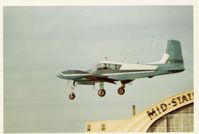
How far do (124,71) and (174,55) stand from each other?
0.47m

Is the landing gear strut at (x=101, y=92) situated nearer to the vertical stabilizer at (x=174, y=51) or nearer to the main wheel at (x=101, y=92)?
the main wheel at (x=101, y=92)

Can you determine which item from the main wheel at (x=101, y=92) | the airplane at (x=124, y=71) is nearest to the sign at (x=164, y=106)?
the airplane at (x=124, y=71)

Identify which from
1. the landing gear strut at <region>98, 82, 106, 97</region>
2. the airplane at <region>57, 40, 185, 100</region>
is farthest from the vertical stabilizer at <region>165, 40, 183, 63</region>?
the landing gear strut at <region>98, 82, 106, 97</region>

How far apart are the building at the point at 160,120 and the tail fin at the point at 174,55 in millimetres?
263

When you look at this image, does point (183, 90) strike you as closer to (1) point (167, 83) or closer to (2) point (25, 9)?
(1) point (167, 83)

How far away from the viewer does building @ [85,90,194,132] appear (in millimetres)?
4188

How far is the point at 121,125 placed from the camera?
4.21 m

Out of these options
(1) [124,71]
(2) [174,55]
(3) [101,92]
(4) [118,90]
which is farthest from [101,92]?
(2) [174,55]

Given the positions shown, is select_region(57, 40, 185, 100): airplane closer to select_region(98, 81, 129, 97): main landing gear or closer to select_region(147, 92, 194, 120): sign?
select_region(98, 81, 129, 97): main landing gear

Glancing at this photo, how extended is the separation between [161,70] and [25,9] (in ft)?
4.38

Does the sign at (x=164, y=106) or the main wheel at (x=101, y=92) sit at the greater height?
the main wheel at (x=101, y=92)

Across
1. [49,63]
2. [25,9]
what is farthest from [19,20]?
[49,63]

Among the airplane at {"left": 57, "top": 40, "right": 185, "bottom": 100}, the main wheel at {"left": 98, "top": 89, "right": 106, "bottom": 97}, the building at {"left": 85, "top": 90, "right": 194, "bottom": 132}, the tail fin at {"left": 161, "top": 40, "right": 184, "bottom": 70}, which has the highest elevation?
the tail fin at {"left": 161, "top": 40, "right": 184, "bottom": 70}

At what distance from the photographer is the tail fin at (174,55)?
420cm
